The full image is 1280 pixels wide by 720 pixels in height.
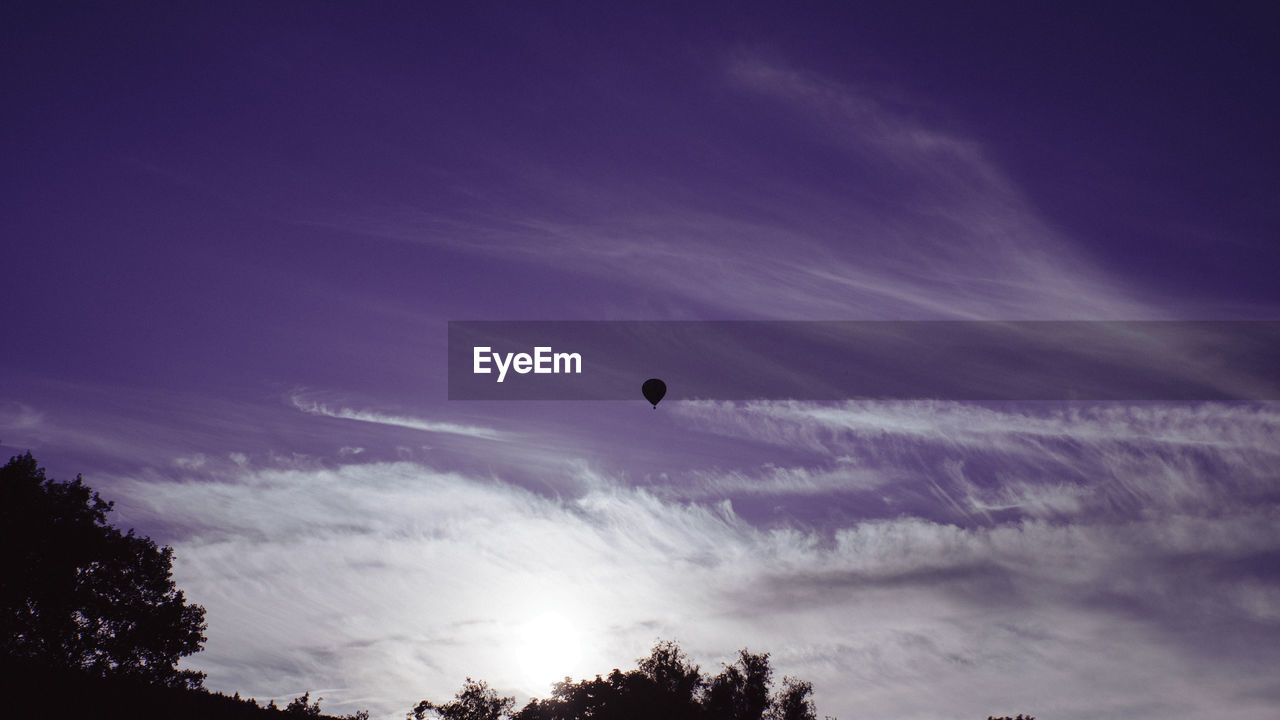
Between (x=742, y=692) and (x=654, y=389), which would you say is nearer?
(x=654, y=389)

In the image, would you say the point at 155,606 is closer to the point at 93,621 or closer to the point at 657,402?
the point at 93,621

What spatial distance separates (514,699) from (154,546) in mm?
47552

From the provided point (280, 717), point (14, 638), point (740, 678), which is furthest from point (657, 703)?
point (14, 638)

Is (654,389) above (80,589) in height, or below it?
above

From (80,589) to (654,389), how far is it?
3240 centimetres

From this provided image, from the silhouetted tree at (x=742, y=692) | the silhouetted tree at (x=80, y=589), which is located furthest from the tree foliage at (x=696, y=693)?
the silhouetted tree at (x=80, y=589)

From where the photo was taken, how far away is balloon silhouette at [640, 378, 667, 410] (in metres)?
38.7

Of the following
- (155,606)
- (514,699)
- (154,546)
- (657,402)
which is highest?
(657,402)

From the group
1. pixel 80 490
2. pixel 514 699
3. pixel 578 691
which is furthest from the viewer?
pixel 578 691

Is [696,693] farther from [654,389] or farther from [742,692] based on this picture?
[654,389]

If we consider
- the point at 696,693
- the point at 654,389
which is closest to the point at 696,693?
the point at 696,693

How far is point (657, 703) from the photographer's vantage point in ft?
244

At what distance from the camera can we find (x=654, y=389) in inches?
1542

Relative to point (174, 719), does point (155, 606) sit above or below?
above
